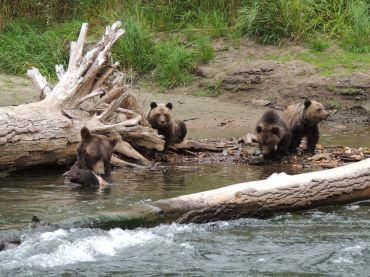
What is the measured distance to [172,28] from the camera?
20250 millimetres

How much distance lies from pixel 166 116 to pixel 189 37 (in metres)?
6.91

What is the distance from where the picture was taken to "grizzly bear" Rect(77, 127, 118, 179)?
10.1 metres


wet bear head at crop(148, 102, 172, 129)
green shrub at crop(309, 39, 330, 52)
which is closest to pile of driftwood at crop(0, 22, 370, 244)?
wet bear head at crop(148, 102, 172, 129)

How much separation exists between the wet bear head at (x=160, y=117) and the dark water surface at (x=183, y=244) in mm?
3774

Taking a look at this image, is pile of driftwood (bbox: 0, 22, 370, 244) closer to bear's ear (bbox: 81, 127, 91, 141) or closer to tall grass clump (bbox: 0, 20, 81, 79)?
Answer: bear's ear (bbox: 81, 127, 91, 141)

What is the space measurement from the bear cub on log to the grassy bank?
780cm

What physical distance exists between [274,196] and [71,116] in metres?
3.77

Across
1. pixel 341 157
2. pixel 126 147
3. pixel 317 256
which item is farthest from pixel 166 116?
pixel 317 256

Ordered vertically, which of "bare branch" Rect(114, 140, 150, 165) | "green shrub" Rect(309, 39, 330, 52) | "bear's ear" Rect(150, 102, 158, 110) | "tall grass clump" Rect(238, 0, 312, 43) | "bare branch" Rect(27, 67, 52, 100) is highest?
"tall grass clump" Rect(238, 0, 312, 43)

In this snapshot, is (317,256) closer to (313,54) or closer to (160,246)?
(160,246)

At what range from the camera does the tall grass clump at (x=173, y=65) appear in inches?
727

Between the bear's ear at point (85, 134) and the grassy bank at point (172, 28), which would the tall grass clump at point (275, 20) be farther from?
the bear's ear at point (85, 134)

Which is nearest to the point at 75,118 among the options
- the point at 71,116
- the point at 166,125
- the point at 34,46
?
the point at 71,116

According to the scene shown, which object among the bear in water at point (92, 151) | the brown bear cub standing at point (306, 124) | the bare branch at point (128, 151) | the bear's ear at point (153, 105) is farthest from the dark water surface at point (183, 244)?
the bear's ear at point (153, 105)
